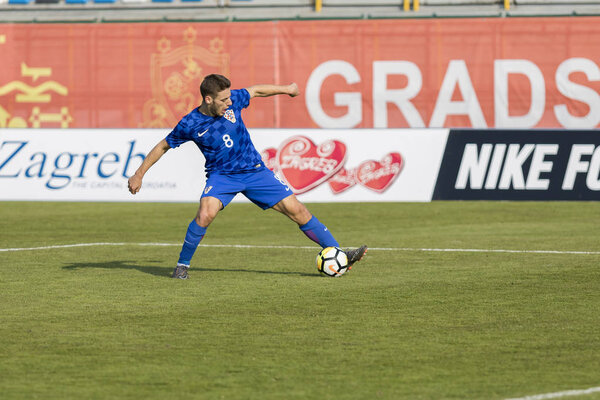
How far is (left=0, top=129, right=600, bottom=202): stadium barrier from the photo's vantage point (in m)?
18.4

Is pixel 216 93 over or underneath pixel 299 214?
over

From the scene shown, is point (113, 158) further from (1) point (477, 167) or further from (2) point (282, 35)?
(2) point (282, 35)

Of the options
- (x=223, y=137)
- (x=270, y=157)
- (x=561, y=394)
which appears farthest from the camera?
(x=270, y=157)

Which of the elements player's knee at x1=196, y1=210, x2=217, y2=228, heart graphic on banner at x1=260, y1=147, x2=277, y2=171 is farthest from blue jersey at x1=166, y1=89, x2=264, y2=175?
heart graphic on banner at x1=260, y1=147, x2=277, y2=171

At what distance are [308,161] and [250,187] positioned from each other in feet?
27.8

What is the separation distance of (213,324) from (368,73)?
1864 cm

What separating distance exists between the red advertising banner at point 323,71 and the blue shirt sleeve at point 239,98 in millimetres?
15163

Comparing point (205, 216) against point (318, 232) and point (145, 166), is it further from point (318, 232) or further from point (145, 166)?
point (318, 232)

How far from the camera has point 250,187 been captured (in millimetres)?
10773

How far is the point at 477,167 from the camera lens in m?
18.6

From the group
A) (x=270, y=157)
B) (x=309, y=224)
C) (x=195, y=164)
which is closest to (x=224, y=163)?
(x=309, y=224)

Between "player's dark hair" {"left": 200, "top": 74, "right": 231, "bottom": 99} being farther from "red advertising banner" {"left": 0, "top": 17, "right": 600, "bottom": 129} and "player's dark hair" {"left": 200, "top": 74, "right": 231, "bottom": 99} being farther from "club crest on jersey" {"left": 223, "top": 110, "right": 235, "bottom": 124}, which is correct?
"red advertising banner" {"left": 0, "top": 17, "right": 600, "bottom": 129}

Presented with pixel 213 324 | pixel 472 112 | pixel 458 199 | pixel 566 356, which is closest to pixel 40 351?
pixel 213 324

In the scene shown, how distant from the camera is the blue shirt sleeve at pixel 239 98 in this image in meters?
10.6
